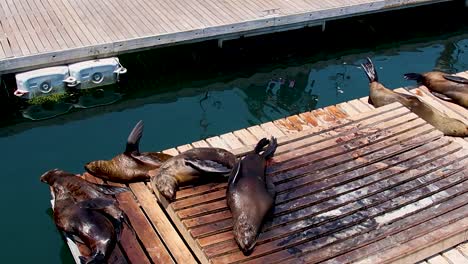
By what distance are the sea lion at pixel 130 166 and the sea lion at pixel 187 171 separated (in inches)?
16.7

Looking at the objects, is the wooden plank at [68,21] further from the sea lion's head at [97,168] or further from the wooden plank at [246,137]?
the wooden plank at [246,137]

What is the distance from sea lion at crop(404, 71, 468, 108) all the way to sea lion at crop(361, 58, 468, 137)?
1.45 feet

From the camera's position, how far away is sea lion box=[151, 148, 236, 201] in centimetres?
506

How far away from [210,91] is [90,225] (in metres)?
4.42

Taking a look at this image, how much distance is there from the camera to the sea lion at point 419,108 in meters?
6.29

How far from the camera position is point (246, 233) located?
14.6ft

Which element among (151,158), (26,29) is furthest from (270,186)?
(26,29)

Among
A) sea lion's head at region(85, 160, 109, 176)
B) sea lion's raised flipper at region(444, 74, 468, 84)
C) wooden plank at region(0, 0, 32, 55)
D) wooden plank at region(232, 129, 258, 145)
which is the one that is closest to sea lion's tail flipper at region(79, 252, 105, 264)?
sea lion's head at region(85, 160, 109, 176)

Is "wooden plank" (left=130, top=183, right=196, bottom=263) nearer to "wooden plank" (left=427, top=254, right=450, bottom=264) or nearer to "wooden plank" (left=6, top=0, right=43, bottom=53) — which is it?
"wooden plank" (left=427, top=254, right=450, bottom=264)

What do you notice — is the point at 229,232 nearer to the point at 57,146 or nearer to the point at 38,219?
the point at 38,219

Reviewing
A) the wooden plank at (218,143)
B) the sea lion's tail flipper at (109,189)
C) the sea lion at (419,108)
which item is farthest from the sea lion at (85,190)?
the sea lion at (419,108)

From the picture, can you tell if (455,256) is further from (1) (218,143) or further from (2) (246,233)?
(1) (218,143)

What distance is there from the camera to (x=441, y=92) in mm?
7211

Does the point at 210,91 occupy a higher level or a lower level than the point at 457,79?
lower
